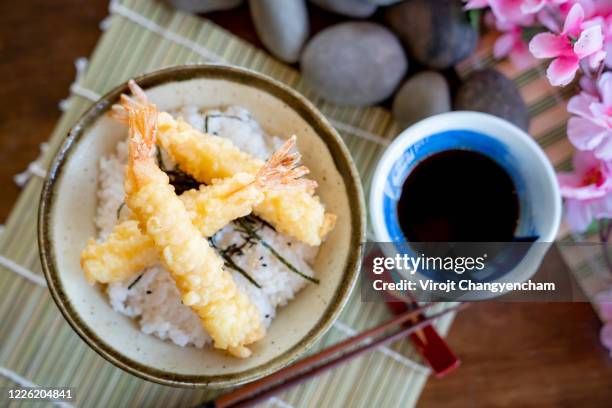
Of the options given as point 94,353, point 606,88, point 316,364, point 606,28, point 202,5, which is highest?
point 606,28

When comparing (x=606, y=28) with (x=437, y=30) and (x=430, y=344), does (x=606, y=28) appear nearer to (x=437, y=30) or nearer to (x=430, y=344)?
(x=437, y=30)

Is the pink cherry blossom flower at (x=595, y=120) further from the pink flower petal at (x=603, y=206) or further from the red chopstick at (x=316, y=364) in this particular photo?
the red chopstick at (x=316, y=364)

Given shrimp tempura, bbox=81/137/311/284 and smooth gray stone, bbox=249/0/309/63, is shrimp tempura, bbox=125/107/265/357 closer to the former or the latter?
shrimp tempura, bbox=81/137/311/284

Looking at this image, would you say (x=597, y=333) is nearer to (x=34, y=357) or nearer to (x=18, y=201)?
(x=34, y=357)

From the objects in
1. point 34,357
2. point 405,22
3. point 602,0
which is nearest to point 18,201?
point 34,357

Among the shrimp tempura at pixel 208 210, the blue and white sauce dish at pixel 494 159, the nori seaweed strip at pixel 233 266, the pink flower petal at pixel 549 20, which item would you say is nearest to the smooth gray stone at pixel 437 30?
the pink flower petal at pixel 549 20

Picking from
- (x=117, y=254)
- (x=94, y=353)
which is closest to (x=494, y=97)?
(x=117, y=254)

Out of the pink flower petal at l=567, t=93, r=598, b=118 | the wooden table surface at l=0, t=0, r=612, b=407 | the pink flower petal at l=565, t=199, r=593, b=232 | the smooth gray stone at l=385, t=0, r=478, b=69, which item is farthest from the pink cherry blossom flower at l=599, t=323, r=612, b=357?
the smooth gray stone at l=385, t=0, r=478, b=69
